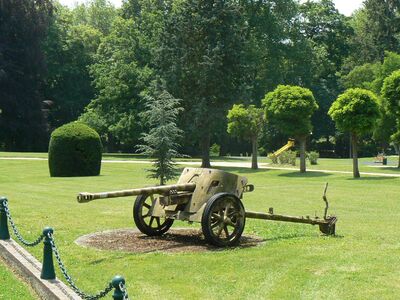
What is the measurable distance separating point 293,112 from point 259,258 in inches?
953

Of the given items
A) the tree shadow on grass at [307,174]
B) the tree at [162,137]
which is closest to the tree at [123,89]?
the tree shadow on grass at [307,174]

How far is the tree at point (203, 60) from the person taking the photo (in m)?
40.8

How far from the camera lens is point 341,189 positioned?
25.0m

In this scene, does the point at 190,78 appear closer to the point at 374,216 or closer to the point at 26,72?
the point at 26,72

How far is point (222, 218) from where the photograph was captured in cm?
1086

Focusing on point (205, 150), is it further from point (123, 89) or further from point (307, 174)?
point (123, 89)

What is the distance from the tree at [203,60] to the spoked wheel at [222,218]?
1166 inches

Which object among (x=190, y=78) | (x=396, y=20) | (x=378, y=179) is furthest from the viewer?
(x=396, y=20)

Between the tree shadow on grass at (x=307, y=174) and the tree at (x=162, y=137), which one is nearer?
the tree at (x=162, y=137)

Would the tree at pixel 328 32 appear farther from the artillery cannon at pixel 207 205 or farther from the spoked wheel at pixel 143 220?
the artillery cannon at pixel 207 205

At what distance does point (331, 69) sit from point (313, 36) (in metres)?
5.77

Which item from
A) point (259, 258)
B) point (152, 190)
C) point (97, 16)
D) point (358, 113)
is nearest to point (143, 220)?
point (152, 190)

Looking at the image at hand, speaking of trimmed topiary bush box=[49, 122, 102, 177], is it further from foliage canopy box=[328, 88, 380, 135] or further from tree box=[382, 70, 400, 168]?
tree box=[382, 70, 400, 168]

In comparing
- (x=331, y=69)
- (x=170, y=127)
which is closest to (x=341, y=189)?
(x=170, y=127)
